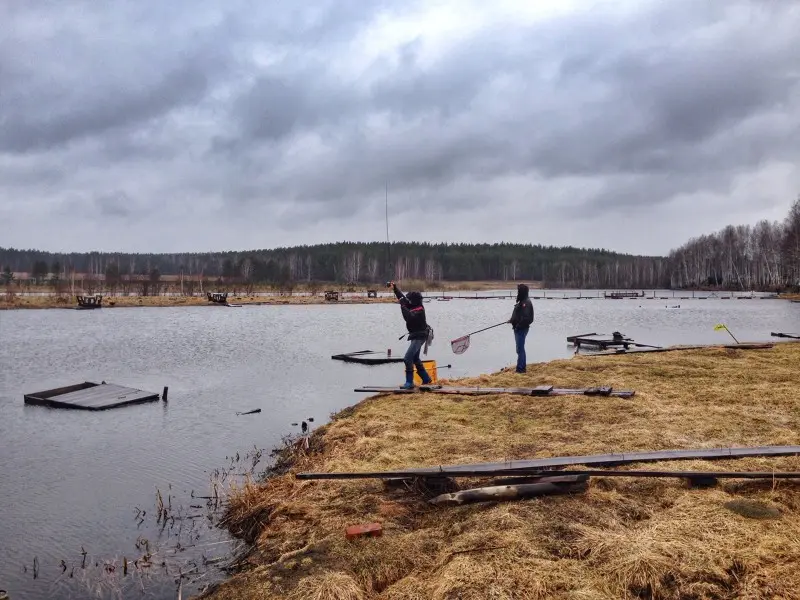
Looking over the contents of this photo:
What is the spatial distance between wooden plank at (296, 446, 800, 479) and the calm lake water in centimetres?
300

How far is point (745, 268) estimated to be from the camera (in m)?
139

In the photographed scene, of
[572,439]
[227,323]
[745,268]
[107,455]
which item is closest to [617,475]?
[572,439]

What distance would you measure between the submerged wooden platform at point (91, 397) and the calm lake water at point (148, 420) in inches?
20.9

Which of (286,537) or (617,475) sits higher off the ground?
(617,475)

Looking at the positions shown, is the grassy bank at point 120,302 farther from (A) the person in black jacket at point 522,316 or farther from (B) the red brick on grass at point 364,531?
(B) the red brick on grass at point 364,531

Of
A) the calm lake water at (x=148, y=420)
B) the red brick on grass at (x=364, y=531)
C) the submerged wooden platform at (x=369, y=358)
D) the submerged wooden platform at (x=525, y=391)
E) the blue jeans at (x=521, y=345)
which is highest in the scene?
the blue jeans at (x=521, y=345)

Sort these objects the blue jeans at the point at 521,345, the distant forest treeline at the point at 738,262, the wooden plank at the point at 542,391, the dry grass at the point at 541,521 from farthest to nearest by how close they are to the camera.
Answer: the distant forest treeline at the point at 738,262 → the blue jeans at the point at 521,345 → the wooden plank at the point at 542,391 → the dry grass at the point at 541,521

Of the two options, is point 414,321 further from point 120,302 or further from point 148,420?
point 120,302

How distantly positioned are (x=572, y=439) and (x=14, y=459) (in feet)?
42.3

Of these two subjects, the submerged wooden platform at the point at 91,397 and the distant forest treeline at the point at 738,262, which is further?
the distant forest treeline at the point at 738,262

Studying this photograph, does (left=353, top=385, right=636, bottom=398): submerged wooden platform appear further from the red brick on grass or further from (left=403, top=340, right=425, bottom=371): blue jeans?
the red brick on grass

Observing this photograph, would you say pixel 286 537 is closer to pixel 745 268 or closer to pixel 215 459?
pixel 215 459

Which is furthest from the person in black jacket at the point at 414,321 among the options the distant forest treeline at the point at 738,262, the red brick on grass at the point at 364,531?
the distant forest treeline at the point at 738,262

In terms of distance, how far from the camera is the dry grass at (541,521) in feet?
19.0
